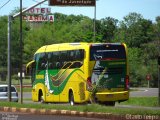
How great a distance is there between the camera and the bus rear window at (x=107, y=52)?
31422mm

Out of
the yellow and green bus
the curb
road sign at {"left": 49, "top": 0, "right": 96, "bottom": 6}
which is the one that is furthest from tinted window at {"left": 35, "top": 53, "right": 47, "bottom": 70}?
the curb

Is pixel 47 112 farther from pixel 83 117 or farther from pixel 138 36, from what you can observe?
pixel 138 36

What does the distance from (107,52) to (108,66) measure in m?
0.83

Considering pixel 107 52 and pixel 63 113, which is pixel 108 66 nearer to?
pixel 107 52

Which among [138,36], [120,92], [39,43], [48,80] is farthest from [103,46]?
[138,36]

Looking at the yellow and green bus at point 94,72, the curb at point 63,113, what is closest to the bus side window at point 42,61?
the yellow and green bus at point 94,72

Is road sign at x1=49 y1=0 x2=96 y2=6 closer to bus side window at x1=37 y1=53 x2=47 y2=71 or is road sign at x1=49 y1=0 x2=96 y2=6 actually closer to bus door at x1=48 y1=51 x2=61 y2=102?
bus door at x1=48 y1=51 x2=61 y2=102

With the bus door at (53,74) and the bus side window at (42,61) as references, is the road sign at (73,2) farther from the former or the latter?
the bus side window at (42,61)

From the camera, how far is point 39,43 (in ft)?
314

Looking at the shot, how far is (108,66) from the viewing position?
31.6m

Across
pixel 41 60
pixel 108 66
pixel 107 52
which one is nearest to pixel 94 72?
pixel 108 66

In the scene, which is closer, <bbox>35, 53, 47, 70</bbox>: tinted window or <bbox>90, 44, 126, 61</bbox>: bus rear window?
<bbox>90, 44, 126, 61</bbox>: bus rear window

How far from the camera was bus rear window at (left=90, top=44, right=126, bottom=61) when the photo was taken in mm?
31422

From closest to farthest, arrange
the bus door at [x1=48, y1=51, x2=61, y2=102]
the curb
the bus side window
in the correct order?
the curb < the bus door at [x1=48, y1=51, x2=61, y2=102] < the bus side window
